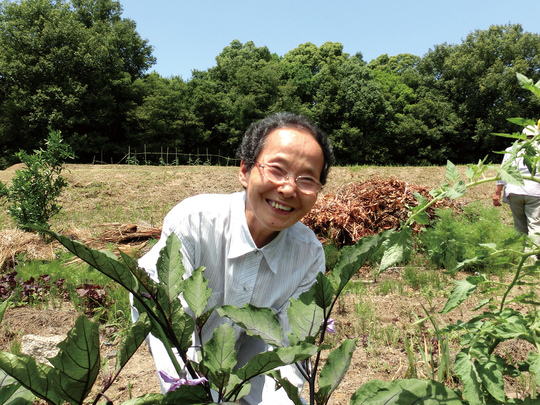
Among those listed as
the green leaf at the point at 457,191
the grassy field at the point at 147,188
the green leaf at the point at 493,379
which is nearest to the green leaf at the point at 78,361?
the green leaf at the point at 457,191

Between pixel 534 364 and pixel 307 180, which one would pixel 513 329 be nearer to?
pixel 534 364

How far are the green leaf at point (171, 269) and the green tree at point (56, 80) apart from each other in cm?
2572

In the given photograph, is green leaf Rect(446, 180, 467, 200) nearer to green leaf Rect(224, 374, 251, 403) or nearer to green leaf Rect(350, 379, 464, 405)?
green leaf Rect(350, 379, 464, 405)

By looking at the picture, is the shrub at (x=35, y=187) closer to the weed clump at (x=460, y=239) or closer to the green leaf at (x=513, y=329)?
the weed clump at (x=460, y=239)

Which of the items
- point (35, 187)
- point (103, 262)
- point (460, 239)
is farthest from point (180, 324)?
point (35, 187)

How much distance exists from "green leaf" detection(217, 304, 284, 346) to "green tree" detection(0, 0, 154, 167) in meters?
25.8

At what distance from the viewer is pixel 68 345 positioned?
43 cm

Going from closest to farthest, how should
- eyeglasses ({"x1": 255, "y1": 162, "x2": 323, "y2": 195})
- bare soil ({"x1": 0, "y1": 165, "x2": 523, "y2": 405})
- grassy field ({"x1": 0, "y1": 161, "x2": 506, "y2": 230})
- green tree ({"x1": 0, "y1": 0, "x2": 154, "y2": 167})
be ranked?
eyeglasses ({"x1": 255, "y1": 162, "x2": 323, "y2": 195})
bare soil ({"x1": 0, "y1": 165, "x2": 523, "y2": 405})
grassy field ({"x1": 0, "y1": 161, "x2": 506, "y2": 230})
green tree ({"x1": 0, "y1": 0, "x2": 154, "y2": 167})

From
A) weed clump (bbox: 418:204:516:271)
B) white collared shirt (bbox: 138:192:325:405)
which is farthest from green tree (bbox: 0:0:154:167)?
white collared shirt (bbox: 138:192:325:405)

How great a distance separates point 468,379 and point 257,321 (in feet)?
1.86

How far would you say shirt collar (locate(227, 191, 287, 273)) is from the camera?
5.57 feet

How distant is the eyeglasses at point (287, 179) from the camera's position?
1408 millimetres

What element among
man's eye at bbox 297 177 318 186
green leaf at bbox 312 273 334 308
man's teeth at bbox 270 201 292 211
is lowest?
man's teeth at bbox 270 201 292 211

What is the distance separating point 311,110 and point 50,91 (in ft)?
59.1
